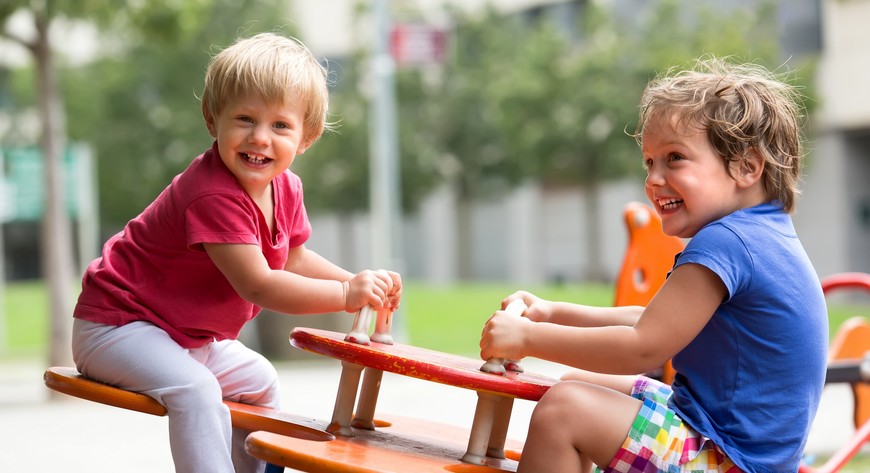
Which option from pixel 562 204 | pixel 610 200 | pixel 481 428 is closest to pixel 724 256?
pixel 481 428

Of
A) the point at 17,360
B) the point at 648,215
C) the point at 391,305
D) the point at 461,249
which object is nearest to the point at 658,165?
the point at 391,305

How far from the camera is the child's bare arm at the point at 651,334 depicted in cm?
205

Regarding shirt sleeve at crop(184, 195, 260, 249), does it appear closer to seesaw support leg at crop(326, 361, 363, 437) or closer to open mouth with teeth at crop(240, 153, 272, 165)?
open mouth with teeth at crop(240, 153, 272, 165)

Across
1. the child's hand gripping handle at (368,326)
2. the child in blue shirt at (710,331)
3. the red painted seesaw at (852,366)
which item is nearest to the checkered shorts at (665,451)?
the child in blue shirt at (710,331)

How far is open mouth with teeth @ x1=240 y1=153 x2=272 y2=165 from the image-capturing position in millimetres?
2467

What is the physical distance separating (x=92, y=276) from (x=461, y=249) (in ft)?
99.5

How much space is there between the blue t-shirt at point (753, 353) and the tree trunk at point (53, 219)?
7.39 meters

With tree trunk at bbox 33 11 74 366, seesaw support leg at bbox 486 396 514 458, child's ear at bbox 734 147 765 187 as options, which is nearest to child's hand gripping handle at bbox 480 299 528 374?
seesaw support leg at bbox 486 396 514 458

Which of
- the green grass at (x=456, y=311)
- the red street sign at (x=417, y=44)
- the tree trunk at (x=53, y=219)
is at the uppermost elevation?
the red street sign at (x=417, y=44)

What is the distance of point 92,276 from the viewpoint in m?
2.64

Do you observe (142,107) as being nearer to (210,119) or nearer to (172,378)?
(210,119)

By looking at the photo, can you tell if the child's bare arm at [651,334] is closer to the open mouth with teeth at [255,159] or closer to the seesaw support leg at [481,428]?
the seesaw support leg at [481,428]

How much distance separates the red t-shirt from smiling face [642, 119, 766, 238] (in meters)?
0.87

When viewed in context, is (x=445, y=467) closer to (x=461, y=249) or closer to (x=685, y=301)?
(x=685, y=301)
